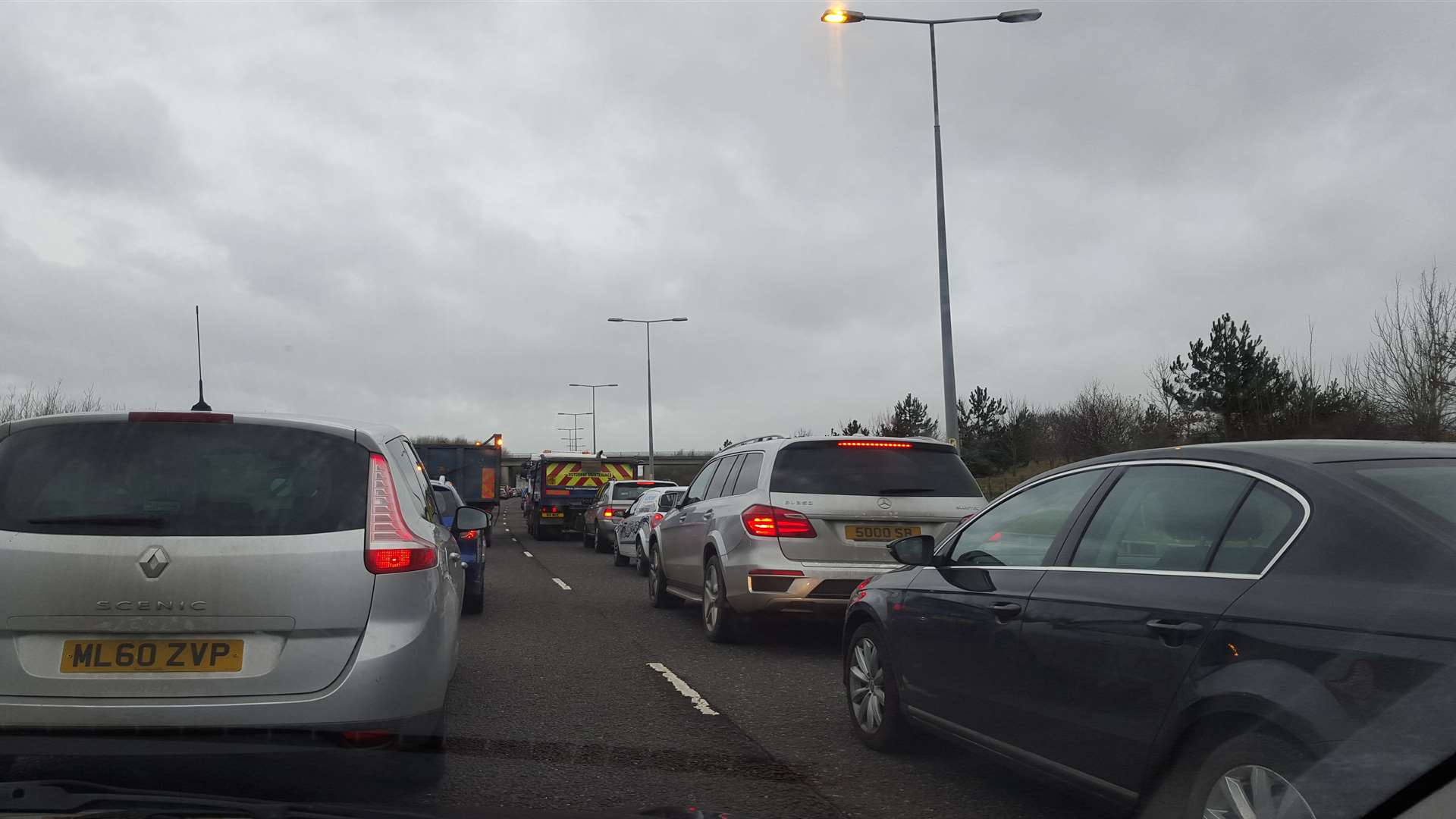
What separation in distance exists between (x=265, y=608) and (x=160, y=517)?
52 centimetres

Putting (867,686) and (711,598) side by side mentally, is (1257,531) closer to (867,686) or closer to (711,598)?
(867,686)

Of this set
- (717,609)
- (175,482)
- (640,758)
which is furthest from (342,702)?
(717,609)

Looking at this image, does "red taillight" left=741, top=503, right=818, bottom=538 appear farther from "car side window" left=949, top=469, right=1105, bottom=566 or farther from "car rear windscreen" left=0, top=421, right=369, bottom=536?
"car rear windscreen" left=0, top=421, right=369, bottom=536

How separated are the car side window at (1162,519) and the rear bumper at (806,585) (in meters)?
4.33

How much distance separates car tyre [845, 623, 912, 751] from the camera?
5.62 metres

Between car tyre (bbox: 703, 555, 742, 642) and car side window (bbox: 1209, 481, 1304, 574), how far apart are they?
5950 millimetres

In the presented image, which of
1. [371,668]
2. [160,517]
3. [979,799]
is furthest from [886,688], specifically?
[160,517]

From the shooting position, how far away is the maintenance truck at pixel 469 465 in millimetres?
28541

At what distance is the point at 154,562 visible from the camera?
13.4 feet

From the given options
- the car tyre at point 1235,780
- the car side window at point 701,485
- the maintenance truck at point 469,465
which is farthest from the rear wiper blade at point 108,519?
the maintenance truck at point 469,465

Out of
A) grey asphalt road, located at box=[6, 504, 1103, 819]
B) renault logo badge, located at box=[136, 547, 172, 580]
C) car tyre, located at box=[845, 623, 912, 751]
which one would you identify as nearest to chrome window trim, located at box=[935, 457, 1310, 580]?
car tyre, located at box=[845, 623, 912, 751]

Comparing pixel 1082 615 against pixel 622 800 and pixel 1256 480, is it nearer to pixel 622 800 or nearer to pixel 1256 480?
pixel 1256 480

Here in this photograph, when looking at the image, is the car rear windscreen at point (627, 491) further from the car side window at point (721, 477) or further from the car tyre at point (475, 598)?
the car side window at point (721, 477)

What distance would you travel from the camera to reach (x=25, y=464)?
429cm
